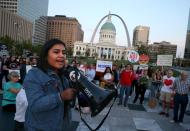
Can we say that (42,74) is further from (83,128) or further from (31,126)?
(83,128)

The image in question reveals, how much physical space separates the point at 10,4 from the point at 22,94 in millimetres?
134487

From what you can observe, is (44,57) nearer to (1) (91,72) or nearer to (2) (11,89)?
(2) (11,89)

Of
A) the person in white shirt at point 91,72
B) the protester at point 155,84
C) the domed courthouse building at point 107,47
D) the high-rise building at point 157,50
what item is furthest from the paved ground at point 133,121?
the domed courthouse building at point 107,47

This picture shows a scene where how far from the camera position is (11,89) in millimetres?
8281

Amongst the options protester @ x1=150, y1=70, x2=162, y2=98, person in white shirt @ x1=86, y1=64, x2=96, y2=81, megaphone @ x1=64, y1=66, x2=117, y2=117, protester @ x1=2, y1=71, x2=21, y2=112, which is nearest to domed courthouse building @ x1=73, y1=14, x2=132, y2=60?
person in white shirt @ x1=86, y1=64, x2=96, y2=81

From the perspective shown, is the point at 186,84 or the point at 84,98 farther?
the point at 186,84

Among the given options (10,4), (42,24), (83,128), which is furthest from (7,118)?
(42,24)

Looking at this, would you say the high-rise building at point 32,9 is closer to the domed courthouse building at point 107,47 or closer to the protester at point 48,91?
the domed courthouse building at point 107,47

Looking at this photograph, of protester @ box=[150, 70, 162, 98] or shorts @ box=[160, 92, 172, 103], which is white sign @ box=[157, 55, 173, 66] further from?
shorts @ box=[160, 92, 172, 103]

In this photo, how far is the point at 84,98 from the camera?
2621 mm

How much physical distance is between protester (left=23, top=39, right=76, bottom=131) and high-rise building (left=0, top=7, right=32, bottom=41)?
10695cm

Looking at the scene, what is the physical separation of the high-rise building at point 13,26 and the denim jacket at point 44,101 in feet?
351

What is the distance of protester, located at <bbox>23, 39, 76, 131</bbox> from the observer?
2.53 metres

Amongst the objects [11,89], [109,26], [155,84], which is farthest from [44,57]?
[109,26]
